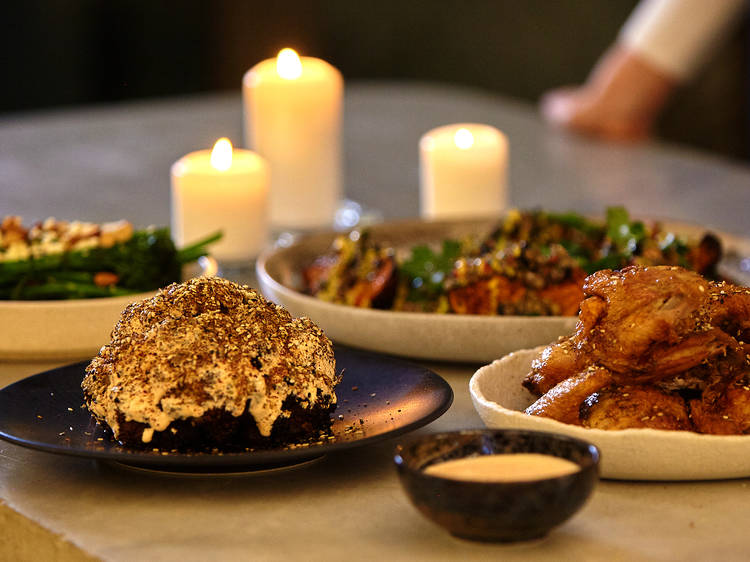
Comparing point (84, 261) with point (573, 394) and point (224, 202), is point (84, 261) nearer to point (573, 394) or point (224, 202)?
point (224, 202)

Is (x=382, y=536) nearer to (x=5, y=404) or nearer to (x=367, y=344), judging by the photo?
(x=5, y=404)

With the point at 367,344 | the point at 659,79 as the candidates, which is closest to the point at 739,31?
the point at 659,79

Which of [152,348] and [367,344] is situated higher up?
[152,348]

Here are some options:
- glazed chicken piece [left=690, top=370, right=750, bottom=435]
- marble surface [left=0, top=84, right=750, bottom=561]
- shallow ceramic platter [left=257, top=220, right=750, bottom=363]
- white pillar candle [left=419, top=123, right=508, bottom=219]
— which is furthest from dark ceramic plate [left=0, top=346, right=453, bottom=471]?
white pillar candle [left=419, top=123, right=508, bottom=219]

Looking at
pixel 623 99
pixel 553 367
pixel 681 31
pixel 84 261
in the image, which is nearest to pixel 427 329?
pixel 553 367

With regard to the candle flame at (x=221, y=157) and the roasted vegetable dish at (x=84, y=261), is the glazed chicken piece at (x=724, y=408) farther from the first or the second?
the candle flame at (x=221, y=157)
